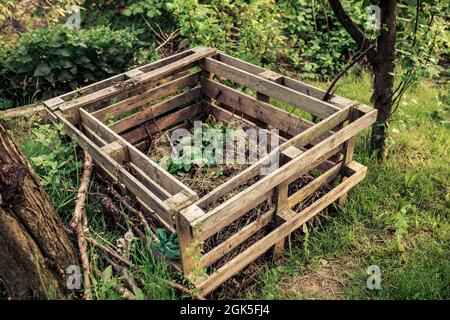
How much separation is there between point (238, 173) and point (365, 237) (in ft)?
3.54

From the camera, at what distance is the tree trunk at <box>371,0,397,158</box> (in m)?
3.41

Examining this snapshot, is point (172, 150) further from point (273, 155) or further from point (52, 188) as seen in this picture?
point (273, 155)

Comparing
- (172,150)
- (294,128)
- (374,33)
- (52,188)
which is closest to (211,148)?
(172,150)

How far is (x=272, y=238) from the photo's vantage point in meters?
3.02

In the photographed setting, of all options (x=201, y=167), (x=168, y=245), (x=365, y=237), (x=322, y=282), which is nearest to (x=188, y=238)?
(x=168, y=245)

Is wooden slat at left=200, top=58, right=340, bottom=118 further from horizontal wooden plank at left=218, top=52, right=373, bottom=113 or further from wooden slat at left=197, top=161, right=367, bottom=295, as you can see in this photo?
wooden slat at left=197, top=161, right=367, bottom=295

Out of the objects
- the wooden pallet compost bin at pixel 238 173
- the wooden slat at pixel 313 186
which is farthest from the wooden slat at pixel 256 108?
the wooden slat at pixel 313 186

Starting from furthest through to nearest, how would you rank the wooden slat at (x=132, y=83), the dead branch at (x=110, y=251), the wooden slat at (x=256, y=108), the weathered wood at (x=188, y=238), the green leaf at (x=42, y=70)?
the green leaf at (x=42, y=70) → the wooden slat at (x=256, y=108) → the wooden slat at (x=132, y=83) → the dead branch at (x=110, y=251) → the weathered wood at (x=188, y=238)

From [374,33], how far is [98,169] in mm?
2349

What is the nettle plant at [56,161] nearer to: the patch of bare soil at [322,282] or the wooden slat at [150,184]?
the wooden slat at [150,184]

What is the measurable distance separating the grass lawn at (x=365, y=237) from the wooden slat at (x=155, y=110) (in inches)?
20.1

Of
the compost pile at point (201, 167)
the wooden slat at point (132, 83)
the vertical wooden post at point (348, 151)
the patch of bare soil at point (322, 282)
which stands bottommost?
the patch of bare soil at point (322, 282)

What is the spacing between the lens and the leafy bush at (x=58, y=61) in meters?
4.85

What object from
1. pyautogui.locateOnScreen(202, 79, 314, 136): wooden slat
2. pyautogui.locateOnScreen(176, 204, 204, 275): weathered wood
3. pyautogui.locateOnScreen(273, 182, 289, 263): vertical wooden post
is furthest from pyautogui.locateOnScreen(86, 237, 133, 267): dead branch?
pyautogui.locateOnScreen(202, 79, 314, 136): wooden slat
